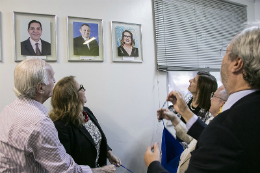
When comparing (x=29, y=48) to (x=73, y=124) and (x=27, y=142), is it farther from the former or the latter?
(x=27, y=142)

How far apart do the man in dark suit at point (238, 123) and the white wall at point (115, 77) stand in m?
1.35

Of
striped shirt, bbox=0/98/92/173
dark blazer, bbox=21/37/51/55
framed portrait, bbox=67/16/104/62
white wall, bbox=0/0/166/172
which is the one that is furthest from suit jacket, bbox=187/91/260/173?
dark blazer, bbox=21/37/51/55

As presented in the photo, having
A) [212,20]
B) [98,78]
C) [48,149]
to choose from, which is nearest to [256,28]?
[48,149]

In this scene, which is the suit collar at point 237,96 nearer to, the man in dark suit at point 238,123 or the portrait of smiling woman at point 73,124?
the man in dark suit at point 238,123

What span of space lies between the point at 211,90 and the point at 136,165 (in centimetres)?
124

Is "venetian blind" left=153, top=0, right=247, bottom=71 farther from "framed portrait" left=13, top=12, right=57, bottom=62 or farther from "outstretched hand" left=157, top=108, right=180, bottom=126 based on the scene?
"framed portrait" left=13, top=12, right=57, bottom=62

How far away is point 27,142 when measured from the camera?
0.83 meters

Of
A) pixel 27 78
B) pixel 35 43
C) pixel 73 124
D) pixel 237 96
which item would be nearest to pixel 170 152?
pixel 73 124

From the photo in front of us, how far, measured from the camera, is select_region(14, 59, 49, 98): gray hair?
3.00 ft

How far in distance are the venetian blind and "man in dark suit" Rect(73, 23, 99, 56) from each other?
0.80 metres

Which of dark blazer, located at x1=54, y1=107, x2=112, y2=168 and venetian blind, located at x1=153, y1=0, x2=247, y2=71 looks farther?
venetian blind, located at x1=153, y1=0, x2=247, y2=71

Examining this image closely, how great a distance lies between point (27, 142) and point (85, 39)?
4.13ft

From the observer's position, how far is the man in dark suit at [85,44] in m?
1.76

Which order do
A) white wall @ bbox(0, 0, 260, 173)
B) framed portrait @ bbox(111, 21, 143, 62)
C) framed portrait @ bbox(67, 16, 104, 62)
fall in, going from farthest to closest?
framed portrait @ bbox(111, 21, 143, 62) < framed portrait @ bbox(67, 16, 104, 62) < white wall @ bbox(0, 0, 260, 173)
